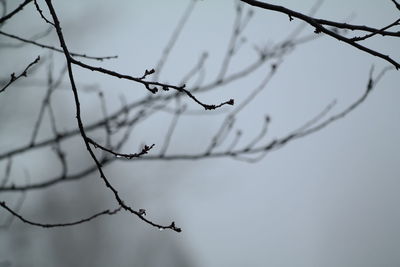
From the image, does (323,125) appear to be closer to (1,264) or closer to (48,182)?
(48,182)

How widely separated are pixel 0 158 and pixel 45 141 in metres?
0.42

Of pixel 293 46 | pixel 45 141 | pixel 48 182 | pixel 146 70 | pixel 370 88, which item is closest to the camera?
pixel 146 70

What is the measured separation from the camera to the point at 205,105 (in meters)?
1.46

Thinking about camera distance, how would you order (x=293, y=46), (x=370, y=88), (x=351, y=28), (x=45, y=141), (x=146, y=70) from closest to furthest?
(x=351, y=28) → (x=146, y=70) → (x=370, y=88) → (x=45, y=141) → (x=293, y=46)

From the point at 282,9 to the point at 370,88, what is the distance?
1.35 m

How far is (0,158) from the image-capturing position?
10.1 feet

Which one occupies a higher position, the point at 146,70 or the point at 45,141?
the point at 45,141

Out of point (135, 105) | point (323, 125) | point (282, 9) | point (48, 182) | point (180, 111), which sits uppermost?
point (135, 105)

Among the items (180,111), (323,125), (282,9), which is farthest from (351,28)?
(180,111)

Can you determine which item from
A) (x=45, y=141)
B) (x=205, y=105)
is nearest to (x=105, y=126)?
(x=45, y=141)

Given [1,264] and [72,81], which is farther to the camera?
[1,264]

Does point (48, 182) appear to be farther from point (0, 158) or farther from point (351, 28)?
point (351, 28)

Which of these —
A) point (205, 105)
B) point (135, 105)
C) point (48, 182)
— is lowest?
point (205, 105)

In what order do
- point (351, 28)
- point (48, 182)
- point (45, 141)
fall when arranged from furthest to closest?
1. point (45, 141)
2. point (48, 182)
3. point (351, 28)
